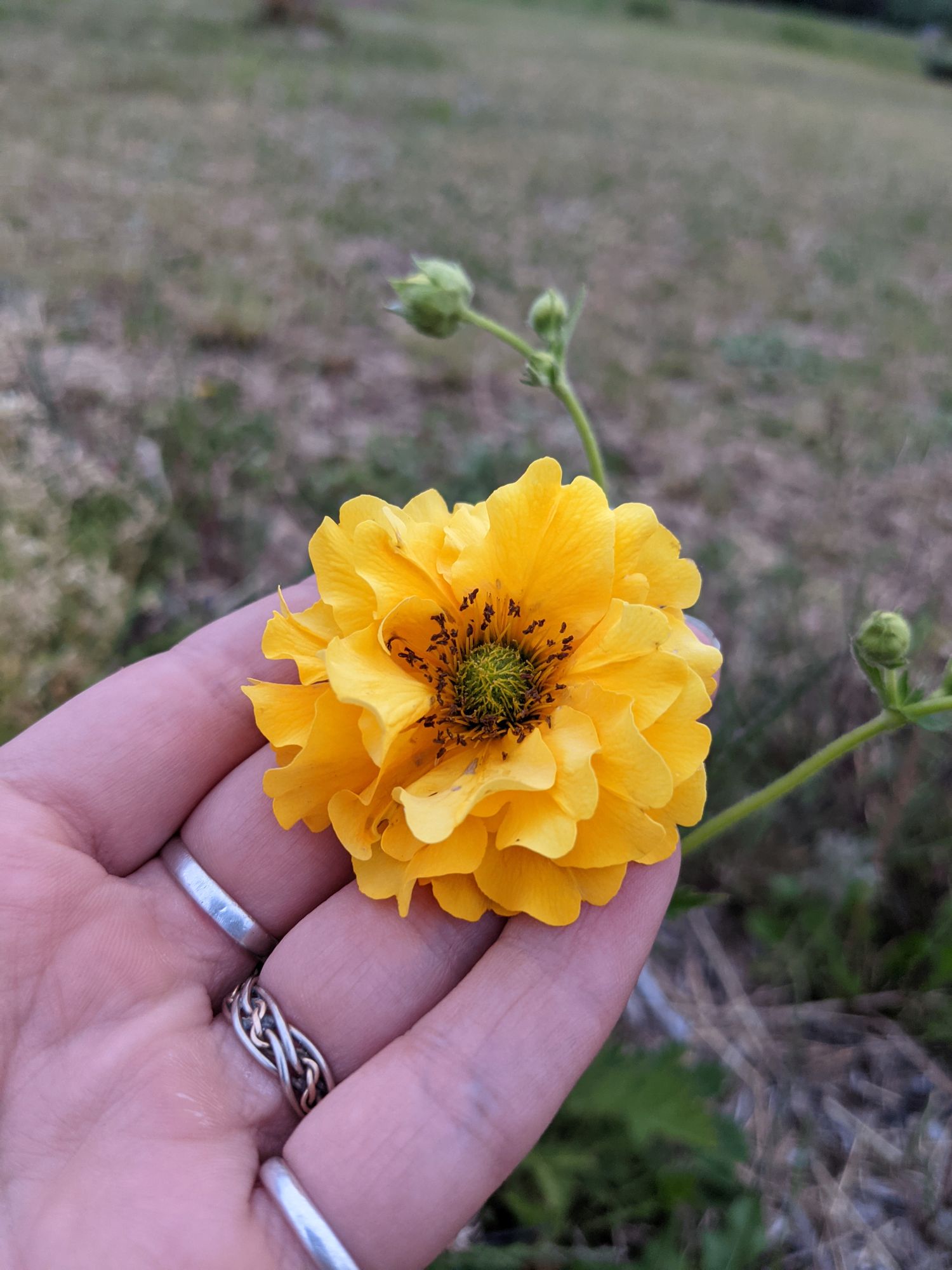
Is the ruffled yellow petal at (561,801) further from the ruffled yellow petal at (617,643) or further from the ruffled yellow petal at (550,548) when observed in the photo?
the ruffled yellow petal at (550,548)

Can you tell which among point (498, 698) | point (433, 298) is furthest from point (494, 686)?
point (433, 298)

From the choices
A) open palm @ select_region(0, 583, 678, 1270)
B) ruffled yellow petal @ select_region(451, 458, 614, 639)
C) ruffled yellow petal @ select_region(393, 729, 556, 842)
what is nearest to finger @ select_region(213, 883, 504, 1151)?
open palm @ select_region(0, 583, 678, 1270)

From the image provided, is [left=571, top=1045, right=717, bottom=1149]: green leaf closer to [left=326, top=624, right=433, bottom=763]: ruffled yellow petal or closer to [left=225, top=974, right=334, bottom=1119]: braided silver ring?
[left=225, top=974, right=334, bottom=1119]: braided silver ring

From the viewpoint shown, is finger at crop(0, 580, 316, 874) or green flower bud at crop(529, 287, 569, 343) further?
green flower bud at crop(529, 287, 569, 343)

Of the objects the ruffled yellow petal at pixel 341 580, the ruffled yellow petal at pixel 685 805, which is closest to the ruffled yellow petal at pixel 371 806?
the ruffled yellow petal at pixel 341 580

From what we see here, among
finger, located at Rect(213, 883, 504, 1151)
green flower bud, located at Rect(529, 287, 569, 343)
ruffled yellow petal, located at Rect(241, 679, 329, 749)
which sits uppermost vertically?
green flower bud, located at Rect(529, 287, 569, 343)

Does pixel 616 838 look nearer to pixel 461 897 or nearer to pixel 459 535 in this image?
pixel 461 897

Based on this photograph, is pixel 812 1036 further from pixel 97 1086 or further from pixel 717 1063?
pixel 97 1086
